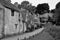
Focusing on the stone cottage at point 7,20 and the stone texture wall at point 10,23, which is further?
the stone texture wall at point 10,23

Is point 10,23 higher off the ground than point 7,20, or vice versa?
point 7,20

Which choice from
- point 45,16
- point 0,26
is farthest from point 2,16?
point 45,16

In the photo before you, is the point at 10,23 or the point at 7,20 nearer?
the point at 7,20

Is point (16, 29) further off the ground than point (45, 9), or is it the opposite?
point (45, 9)

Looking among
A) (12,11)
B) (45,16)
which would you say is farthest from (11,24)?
(45,16)

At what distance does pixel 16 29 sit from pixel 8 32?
10.1 ft

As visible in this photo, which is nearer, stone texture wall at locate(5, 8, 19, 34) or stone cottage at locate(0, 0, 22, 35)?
stone cottage at locate(0, 0, 22, 35)

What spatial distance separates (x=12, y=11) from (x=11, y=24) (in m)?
2.79

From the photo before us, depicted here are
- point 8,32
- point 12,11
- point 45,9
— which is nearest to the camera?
point 8,32

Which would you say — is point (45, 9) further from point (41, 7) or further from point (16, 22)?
point (16, 22)

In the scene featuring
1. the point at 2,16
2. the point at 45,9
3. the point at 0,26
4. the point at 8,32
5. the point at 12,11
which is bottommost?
the point at 8,32

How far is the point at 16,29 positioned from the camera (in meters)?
17.3

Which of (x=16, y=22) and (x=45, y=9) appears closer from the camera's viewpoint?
(x=16, y=22)

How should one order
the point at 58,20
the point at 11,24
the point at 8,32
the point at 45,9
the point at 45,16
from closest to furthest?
the point at 8,32, the point at 11,24, the point at 58,20, the point at 45,16, the point at 45,9
